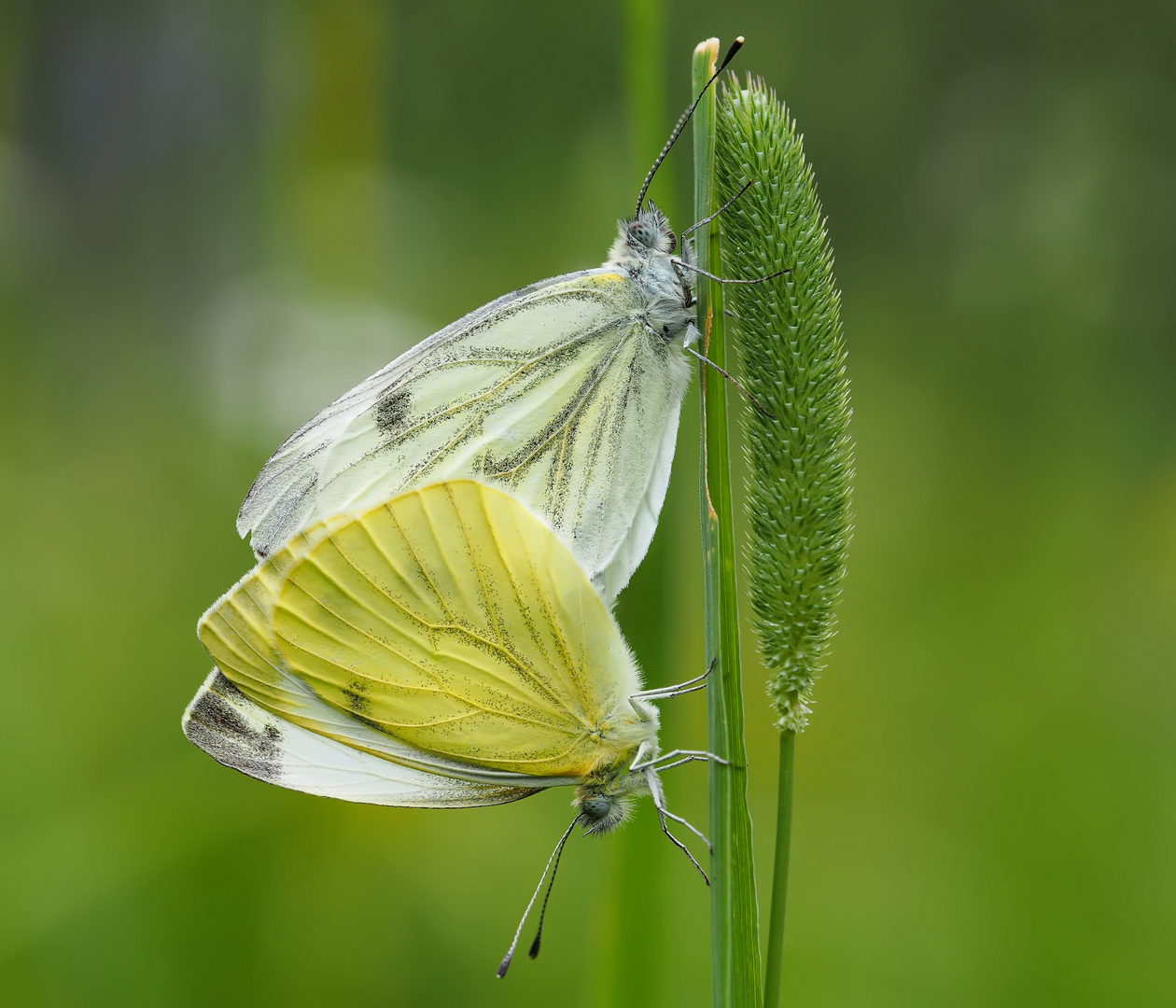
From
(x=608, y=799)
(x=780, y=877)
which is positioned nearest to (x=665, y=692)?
(x=608, y=799)

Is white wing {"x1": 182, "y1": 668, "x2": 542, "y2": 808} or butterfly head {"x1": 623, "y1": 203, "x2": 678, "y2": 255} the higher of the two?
butterfly head {"x1": 623, "y1": 203, "x2": 678, "y2": 255}

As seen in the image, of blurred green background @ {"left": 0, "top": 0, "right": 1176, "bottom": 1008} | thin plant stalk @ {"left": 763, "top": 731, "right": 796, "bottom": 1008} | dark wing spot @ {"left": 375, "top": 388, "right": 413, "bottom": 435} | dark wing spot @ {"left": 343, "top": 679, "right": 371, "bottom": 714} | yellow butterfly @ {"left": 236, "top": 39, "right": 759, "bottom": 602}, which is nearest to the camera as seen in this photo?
thin plant stalk @ {"left": 763, "top": 731, "right": 796, "bottom": 1008}

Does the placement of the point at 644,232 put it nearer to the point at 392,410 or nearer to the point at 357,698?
the point at 392,410

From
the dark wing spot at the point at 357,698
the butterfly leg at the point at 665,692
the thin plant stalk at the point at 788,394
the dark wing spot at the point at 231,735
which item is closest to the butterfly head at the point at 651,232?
the thin plant stalk at the point at 788,394

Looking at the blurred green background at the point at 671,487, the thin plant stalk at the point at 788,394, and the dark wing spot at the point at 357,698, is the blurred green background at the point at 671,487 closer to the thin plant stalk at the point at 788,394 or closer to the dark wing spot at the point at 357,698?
the thin plant stalk at the point at 788,394

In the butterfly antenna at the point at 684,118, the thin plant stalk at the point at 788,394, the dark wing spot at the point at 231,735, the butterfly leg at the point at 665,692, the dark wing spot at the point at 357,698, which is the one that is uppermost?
the butterfly antenna at the point at 684,118

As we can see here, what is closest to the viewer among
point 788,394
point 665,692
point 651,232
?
point 788,394

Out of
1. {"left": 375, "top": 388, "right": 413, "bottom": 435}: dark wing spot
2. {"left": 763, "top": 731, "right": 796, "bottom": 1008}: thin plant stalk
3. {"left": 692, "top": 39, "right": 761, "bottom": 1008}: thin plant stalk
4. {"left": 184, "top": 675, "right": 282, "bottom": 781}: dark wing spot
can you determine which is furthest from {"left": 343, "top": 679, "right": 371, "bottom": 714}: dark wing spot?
{"left": 763, "top": 731, "right": 796, "bottom": 1008}: thin plant stalk

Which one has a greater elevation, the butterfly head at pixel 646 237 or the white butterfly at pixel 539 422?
the butterfly head at pixel 646 237

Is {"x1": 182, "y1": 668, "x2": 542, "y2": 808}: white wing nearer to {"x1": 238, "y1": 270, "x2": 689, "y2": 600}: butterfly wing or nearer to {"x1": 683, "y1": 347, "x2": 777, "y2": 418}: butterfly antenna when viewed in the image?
{"x1": 238, "y1": 270, "x2": 689, "y2": 600}: butterfly wing
